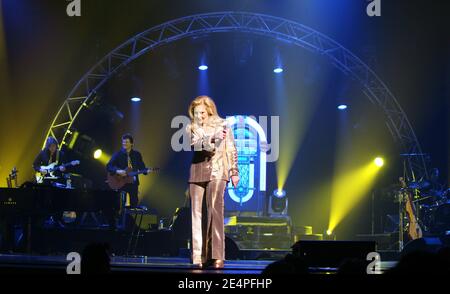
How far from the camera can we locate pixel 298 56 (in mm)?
15602

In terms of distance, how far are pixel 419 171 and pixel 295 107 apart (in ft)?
13.6

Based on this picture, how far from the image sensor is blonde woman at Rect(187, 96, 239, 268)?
575 cm

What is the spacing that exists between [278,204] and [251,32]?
466 cm

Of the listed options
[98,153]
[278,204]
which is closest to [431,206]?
[278,204]

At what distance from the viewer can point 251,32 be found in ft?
45.2

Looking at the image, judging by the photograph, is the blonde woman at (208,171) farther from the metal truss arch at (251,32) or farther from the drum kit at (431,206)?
the metal truss arch at (251,32)

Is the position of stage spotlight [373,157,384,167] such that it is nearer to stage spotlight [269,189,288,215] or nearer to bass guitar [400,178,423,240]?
stage spotlight [269,189,288,215]

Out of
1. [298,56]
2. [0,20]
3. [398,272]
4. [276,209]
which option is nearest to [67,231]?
[0,20]

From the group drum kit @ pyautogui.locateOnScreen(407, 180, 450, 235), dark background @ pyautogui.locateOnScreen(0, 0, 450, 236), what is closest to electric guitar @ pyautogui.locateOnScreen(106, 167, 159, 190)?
dark background @ pyautogui.locateOnScreen(0, 0, 450, 236)

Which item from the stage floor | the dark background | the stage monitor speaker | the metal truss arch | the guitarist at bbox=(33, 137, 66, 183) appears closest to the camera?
the stage floor

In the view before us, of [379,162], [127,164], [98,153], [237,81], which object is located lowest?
[127,164]

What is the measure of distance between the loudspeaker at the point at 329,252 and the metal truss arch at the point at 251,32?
904 centimetres

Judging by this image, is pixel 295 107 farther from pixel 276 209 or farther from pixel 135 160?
pixel 135 160

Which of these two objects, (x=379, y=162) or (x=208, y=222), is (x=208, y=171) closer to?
(x=208, y=222)
